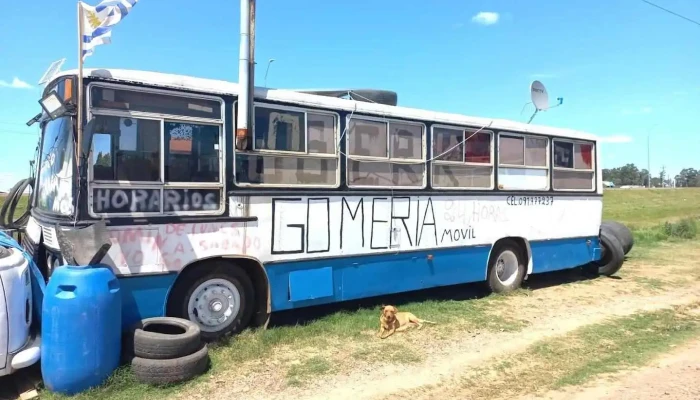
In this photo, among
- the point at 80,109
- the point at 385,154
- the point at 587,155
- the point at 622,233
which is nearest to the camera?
the point at 80,109

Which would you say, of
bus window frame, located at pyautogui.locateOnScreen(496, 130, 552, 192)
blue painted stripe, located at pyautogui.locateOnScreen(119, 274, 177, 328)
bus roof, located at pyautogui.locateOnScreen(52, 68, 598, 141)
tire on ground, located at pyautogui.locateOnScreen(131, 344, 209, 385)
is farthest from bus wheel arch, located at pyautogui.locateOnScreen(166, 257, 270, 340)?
bus window frame, located at pyautogui.locateOnScreen(496, 130, 552, 192)

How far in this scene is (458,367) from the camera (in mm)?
5375

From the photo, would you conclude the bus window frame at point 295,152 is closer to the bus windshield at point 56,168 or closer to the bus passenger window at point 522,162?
the bus windshield at point 56,168

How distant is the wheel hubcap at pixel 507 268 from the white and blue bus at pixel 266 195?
0.07 meters

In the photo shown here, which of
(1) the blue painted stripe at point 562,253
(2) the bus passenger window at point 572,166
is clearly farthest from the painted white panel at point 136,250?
(2) the bus passenger window at point 572,166

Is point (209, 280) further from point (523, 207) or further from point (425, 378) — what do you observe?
point (523, 207)

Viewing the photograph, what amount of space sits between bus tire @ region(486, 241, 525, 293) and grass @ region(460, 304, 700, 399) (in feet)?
6.13

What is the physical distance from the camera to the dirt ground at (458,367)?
4684 mm

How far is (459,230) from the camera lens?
7.94m

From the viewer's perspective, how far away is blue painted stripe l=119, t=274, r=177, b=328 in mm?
5113

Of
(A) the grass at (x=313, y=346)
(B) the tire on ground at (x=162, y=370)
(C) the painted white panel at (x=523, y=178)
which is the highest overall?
(C) the painted white panel at (x=523, y=178)

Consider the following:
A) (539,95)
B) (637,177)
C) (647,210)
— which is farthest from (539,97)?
(637,177)

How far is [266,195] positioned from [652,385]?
14.1 feet

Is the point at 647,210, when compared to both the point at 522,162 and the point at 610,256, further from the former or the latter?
the point at 522,162
